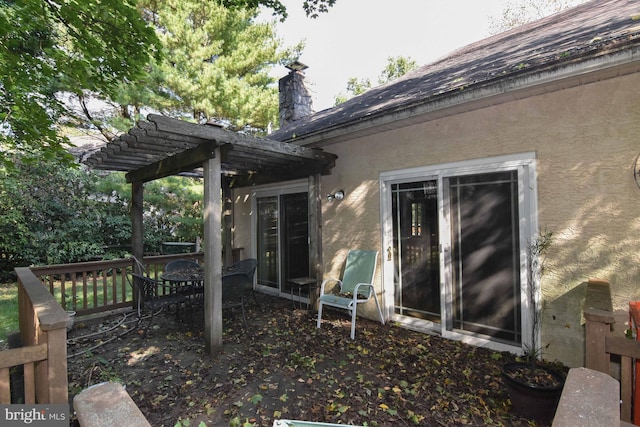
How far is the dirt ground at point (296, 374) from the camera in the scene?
2551 millimetres

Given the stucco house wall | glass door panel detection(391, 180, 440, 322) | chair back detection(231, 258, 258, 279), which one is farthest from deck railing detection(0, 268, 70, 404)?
the stucco house wall

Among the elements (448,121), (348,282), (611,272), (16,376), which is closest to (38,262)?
(16,376)

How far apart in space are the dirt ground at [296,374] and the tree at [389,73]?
2090cm

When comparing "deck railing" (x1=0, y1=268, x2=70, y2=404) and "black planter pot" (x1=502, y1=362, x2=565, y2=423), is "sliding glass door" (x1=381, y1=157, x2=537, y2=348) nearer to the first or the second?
"black planter pot" (x1=502, y1=362, x2=565, y2=423)

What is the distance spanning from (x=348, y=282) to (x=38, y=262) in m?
8.86

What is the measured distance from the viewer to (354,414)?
252 centimetres

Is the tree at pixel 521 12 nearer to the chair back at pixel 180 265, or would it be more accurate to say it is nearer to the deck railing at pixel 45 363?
the chair back at pixel 180 265

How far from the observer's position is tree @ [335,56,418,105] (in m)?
22.9

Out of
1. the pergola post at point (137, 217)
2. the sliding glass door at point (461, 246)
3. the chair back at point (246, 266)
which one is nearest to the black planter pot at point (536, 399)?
the sliding glass door at point (461, 246)

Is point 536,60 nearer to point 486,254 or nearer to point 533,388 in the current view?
point 486,254

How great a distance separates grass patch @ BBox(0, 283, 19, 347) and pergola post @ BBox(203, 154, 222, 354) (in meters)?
2.64

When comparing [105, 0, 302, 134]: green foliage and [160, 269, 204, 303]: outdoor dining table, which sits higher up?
[105, 0, 302, 134]: green foliage

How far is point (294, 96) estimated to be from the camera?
851cm

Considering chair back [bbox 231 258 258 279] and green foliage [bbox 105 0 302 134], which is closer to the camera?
chair back [bbox 231 258 258 279]
